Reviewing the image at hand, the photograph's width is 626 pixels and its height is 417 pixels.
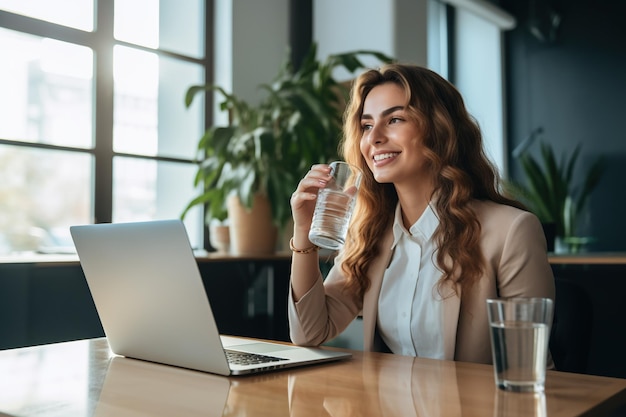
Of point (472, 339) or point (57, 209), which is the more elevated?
point (57, 209)

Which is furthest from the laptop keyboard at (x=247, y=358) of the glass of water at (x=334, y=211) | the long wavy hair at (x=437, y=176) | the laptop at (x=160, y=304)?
the long wavy hair at (x=437, y=176)

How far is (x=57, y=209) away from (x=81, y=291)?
3.64ft

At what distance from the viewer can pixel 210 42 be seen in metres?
4.27

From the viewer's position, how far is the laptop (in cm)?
102

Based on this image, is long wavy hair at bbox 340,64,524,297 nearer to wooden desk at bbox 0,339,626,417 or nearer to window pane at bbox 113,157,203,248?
wooden desk at bbox 0,339,626,417

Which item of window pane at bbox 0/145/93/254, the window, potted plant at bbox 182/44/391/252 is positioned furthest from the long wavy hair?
the window

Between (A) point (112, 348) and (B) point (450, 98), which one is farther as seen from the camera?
(B) point (450, 98)

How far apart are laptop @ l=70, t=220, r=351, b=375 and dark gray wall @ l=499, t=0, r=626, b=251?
5.10 m

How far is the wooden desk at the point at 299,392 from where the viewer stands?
851mm

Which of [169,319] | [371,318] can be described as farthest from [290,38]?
[169,319]

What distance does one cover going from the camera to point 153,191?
→ 157 inches

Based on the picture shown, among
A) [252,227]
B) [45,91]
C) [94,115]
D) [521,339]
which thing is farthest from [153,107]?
[521,339]

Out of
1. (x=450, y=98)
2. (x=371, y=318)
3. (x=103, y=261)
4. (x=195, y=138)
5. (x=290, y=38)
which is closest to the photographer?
(x=103, y=261)

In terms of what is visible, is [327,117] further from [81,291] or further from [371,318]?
[371,318]
